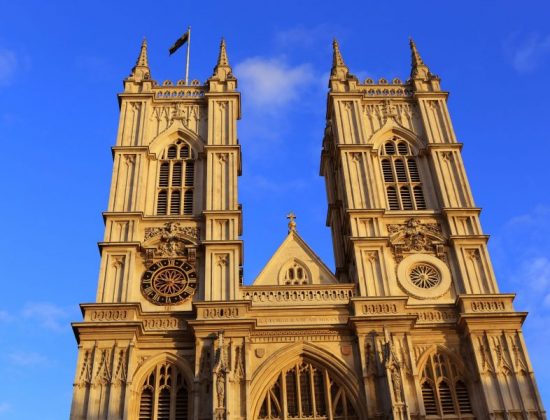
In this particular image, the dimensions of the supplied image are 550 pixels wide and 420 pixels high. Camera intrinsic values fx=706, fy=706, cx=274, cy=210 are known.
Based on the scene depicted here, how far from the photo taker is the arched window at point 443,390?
25.0 m

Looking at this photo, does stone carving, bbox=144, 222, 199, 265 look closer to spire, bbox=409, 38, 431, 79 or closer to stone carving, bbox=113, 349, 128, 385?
stone carving, bbox=113, 349, 128, 385

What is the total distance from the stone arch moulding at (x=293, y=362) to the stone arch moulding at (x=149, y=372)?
223 cm

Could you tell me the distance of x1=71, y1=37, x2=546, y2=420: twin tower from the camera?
81.6 feet

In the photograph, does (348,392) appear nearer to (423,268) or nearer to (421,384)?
(421,384)

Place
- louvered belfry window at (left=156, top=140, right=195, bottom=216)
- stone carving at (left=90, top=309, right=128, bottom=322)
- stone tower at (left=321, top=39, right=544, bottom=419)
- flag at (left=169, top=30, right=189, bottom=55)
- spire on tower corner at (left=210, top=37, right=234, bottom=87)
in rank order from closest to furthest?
stone tower at (left=321, top=39, right=544, bottom=419)
stone carving at (left=90, top=309, right=128, bottom=322)
louvered belfry window at (left=156, top=140, right=195, bottom=216)
spire on tower corner at (left=210, top=37, right=234, bottom=87)
flag at (left=169, top=30, right=189, bottom=55)

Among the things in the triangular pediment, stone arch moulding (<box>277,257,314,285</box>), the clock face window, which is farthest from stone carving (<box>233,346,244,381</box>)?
stone arch moulding (<box>277,257,314,285</box>)

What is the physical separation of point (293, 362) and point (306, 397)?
54.5 inches

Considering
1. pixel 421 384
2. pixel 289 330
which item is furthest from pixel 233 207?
pixel 421 384

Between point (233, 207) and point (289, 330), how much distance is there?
6350 millimetres

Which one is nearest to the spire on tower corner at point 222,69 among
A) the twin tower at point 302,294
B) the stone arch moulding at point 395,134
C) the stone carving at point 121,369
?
the twin tower at point 302,294

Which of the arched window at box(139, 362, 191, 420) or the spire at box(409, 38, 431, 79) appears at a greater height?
the spire at box(409, 38, 431, 79)

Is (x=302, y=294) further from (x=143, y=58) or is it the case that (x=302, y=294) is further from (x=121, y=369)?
(x=143, y=58)

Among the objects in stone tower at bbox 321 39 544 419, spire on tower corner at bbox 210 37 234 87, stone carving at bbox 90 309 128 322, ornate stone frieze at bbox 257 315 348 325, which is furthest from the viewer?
spire on tower corner at bbox 210 37 234 87

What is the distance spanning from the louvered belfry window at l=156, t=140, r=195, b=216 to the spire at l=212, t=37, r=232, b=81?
4.81 meters
